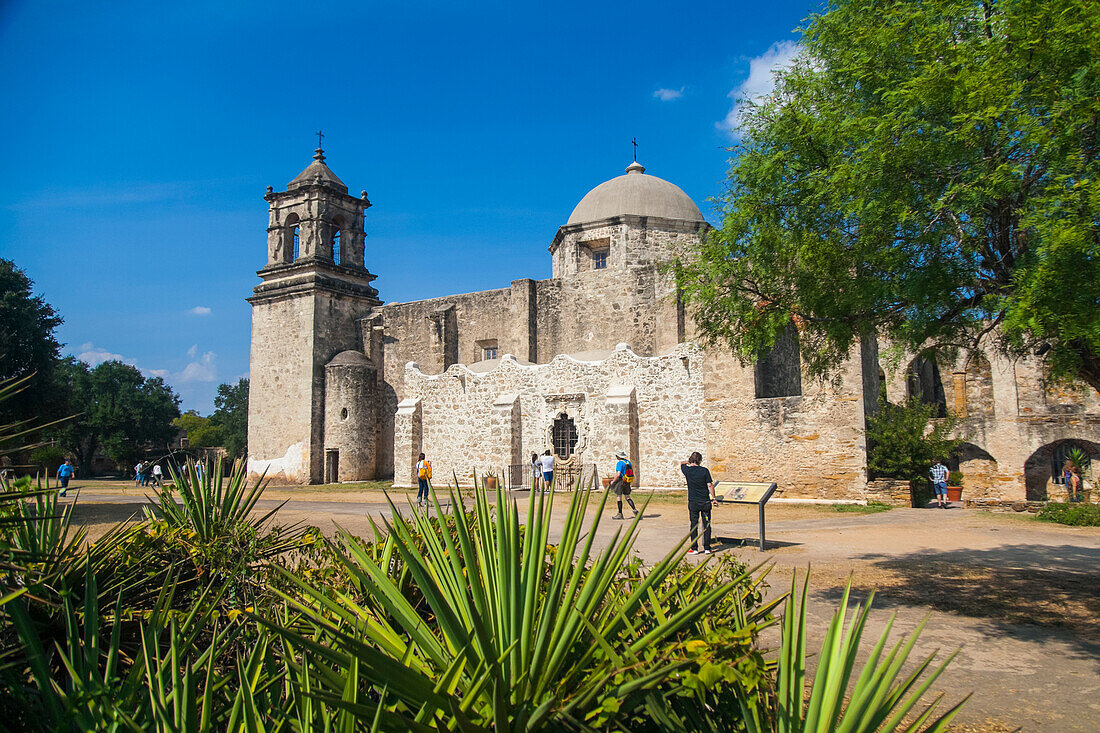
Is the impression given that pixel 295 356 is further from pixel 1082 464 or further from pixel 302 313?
pixel 1082 464

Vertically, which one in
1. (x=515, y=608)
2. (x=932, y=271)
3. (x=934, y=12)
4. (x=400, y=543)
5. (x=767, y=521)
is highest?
(x=934, y=12)

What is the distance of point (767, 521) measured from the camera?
39.7ft

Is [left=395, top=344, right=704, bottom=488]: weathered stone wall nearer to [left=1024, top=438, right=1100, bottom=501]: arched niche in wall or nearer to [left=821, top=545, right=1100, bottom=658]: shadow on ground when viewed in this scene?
[left=821, top=545, right=1100, bottom=658]: shadow on ground

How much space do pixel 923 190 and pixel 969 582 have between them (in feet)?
14.3

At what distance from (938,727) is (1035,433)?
20855 mm

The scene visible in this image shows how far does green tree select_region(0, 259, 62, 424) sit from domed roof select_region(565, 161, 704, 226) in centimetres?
1641

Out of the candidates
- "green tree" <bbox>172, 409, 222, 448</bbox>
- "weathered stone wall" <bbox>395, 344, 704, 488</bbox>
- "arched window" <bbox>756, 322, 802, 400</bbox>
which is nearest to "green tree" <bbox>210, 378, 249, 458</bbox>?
"green tree" <bbox>172, 409, 222, 448</bbox>

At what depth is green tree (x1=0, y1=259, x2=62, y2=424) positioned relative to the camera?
682 inches

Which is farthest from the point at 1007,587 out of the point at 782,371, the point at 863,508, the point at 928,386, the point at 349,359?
the point at 349,359

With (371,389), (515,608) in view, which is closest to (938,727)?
(515,608)

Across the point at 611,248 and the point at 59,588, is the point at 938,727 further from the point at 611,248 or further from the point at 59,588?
the point at 611,248

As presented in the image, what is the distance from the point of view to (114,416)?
135ft

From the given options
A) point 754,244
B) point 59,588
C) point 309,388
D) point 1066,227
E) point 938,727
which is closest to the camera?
point 938,727

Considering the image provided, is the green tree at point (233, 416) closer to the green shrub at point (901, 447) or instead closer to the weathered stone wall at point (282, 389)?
the weathered stone wall at point (282, 389)
